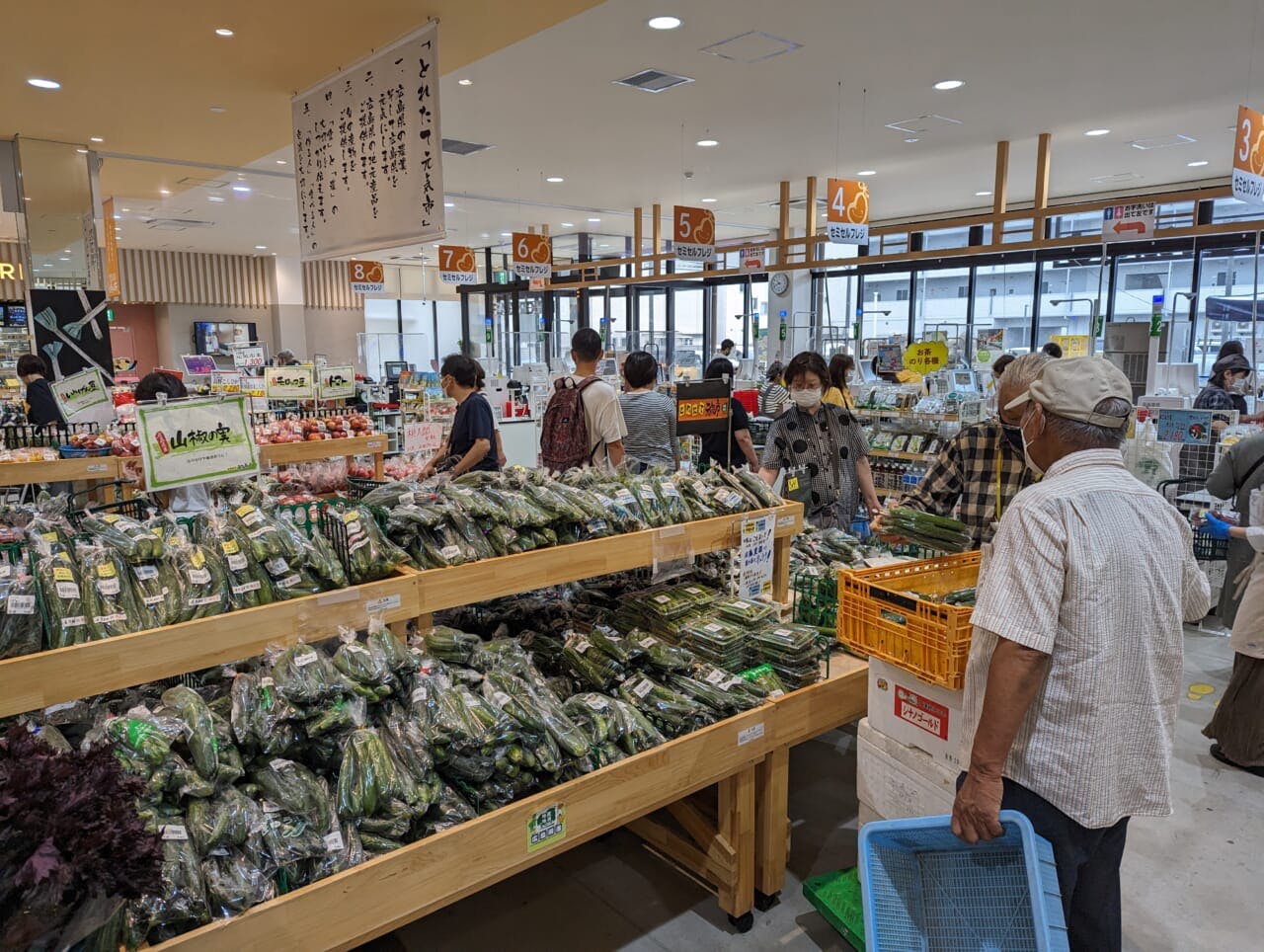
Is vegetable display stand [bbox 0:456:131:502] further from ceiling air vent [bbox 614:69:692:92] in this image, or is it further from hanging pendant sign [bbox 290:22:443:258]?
ceiling air vent [bbox 614:69:692:92]

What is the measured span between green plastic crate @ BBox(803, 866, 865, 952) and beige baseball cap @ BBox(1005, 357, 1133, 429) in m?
1.50

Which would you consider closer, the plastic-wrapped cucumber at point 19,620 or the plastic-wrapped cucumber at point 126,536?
the plastic-wrapped cucumber at point 19,620

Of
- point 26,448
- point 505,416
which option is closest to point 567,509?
point 26,448

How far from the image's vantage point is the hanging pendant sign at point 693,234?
8.65 meters

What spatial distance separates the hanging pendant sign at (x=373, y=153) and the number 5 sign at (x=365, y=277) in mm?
8479

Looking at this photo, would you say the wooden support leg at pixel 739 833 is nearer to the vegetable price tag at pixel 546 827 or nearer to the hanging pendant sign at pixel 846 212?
the vegetable price tag at pixel 546 827

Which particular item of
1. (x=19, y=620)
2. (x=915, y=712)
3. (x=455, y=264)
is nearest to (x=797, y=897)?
(x=915, y=712)

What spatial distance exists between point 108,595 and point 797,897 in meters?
2.28

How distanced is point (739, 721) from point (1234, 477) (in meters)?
3.47

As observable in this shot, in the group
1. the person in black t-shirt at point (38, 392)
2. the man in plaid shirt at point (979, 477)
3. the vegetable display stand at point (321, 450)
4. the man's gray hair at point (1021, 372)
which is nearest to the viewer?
the man's gray hair at point (1021, 372)

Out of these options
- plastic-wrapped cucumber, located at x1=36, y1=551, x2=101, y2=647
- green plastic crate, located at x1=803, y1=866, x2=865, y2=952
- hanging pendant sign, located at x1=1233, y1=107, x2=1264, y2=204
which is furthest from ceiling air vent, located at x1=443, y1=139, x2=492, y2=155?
green plastic crate, located at x1=803, y1=866, x2=865, y2=952

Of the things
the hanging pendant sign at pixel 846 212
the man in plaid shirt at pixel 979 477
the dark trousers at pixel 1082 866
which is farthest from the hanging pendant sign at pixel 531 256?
the dark trousers at pixel 1082 866

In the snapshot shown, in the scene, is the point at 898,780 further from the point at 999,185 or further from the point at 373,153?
the point at 999,185

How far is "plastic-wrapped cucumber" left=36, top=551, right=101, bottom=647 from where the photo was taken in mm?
1830
